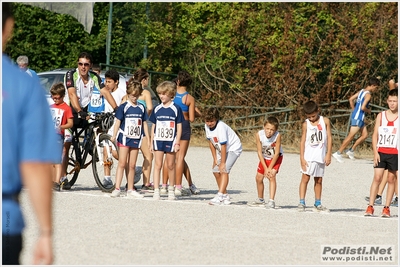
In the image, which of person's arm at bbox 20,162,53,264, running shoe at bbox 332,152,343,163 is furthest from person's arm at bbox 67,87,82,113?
person's arm at bbox 20,162,53,264

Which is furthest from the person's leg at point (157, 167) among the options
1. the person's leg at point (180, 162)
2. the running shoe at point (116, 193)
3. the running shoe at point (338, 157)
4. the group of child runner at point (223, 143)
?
the running shoe at point (338, 157)

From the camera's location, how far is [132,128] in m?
12.4

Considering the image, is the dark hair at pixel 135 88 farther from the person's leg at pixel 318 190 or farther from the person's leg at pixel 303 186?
the person's leg at pixel 318 190

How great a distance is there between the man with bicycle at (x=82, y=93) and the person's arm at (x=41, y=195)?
9435mm

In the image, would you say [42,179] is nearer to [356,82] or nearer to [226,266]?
[226,266]

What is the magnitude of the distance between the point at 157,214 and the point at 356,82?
47.6 feet

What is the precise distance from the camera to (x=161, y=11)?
28.1m

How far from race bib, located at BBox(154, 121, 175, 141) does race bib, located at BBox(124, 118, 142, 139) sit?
247mm

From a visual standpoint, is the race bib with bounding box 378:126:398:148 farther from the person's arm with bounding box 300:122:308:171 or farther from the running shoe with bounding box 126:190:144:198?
the running shoe with bounding box 126:190:144:198

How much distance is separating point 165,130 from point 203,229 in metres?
3.29

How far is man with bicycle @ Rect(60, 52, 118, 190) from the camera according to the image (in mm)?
13203

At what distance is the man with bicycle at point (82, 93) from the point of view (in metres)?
13.2

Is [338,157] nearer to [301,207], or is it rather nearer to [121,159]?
[121,159]

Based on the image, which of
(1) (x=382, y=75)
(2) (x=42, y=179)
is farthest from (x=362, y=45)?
(2) (x=42, y=179)
